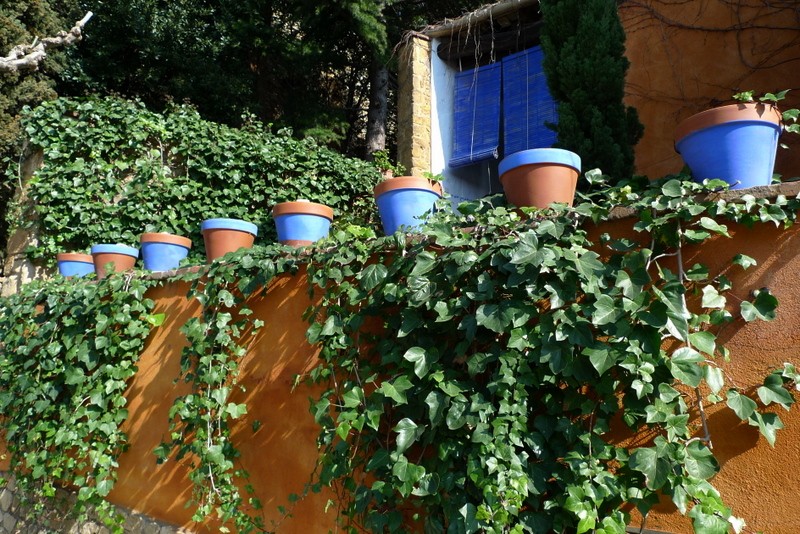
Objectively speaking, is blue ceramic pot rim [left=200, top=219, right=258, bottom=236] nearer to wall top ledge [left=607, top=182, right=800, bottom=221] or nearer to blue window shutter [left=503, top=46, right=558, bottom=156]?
wall top ledge [left=607, top=182, right=800, bottom=221]

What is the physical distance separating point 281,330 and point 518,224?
153 centimetres

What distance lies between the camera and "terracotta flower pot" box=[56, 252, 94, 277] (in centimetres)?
539

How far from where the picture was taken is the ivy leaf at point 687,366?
1.87m

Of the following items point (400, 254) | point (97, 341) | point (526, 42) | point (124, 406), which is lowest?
point (124, 406)

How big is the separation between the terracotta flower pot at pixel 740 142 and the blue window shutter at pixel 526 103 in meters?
3.91

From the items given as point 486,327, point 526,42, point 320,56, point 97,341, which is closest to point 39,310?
point 97,341

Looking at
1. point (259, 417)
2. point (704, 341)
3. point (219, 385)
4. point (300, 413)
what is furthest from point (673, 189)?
point (219, 385)

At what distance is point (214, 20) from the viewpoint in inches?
402

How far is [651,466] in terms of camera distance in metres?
1.86

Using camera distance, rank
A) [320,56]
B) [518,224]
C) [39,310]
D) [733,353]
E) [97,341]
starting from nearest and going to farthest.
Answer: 1. [733,353]
2. [518,224]
3. [97,341]
4. [39,310]
5. [320,56]

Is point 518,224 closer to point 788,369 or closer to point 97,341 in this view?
point 788,369

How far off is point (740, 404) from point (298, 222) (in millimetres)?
2759

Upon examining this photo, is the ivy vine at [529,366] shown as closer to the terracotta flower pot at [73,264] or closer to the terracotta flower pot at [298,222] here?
the terracotta flower pot at [298,222]

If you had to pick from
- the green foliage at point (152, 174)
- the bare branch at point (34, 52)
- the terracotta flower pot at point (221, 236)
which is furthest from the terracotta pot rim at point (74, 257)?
the bare branch at point (34, 52)
